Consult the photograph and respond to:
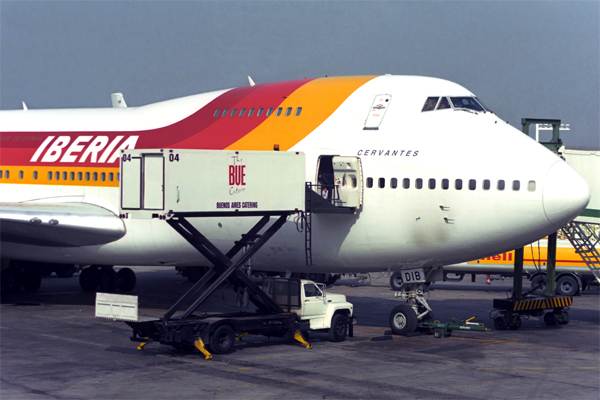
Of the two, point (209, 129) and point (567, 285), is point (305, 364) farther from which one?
point (567, 285)

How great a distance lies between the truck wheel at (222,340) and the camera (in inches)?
777

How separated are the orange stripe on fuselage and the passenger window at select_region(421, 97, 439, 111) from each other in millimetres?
1779

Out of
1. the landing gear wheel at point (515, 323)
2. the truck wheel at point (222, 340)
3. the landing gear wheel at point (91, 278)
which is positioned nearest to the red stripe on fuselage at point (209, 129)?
the truck wheel at point (222, 340)

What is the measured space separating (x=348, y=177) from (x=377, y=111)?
2.25 m

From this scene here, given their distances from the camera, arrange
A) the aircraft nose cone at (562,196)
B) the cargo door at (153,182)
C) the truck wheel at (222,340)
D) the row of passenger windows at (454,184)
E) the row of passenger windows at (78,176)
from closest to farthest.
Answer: the cargo door at (153,182) < the truck wheel at (222,340) < the aircraft nose cone at (562,196) < the row of passenger windows at (454,184) < the row of passenger windows at (78,176)

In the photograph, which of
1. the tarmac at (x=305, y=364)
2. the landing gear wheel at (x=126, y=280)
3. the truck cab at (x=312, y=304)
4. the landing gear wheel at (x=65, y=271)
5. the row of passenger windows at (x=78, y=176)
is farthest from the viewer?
the landing gear wheel at (x=65, y=271)

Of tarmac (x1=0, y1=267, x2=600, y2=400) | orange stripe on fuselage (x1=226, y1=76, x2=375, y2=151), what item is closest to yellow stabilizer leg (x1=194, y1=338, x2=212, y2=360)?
tarmac (x1=0, y1=267, x2=600, y2=400)

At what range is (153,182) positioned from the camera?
62.1ft

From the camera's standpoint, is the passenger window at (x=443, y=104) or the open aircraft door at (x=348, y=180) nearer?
the open aircraft door at (x=348, y=180)

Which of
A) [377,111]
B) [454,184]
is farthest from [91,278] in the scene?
[454,184]

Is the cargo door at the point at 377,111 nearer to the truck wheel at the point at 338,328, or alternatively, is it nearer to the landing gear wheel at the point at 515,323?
the truck wheel at the point at 338,328

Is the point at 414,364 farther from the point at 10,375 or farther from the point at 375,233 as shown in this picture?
the point at 10,375

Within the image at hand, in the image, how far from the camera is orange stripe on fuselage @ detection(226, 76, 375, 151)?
2352 cm

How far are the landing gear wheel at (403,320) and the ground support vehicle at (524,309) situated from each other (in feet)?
14.0
